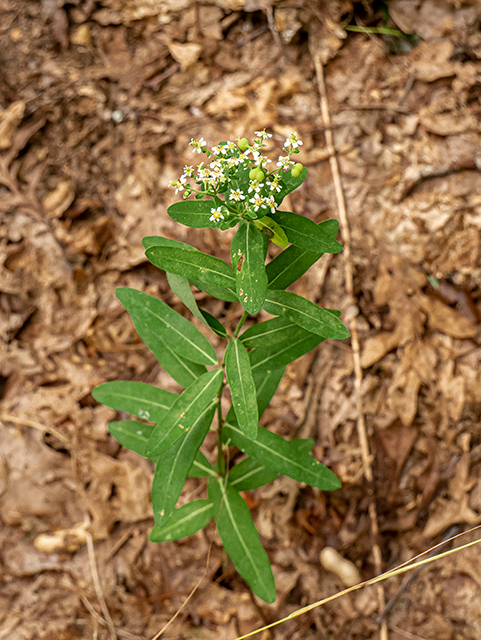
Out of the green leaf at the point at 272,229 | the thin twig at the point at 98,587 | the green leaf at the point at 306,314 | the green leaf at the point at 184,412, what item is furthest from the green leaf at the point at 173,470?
the thin twig at the point at 98,587

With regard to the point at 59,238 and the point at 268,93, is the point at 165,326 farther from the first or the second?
the point at 268,93

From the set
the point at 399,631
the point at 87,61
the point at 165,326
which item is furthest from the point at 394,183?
the point at 399,631

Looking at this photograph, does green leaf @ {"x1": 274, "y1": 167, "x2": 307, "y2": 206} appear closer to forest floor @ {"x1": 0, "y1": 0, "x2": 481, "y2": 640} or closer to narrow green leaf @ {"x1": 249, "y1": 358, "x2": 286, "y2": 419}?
narrow green leaf @ {"x1": 249, "y1": 358, "x2": 286, "y2": 419}

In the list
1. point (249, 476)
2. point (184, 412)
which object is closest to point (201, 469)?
point (249, 476)

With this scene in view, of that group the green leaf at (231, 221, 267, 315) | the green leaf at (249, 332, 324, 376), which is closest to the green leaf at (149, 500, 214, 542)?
the green leaf at (249, 332, 324, 376)

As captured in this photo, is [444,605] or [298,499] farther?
[298,499]

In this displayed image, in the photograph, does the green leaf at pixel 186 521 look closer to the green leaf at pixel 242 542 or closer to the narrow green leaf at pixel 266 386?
the green leaf at pixel 242 542
